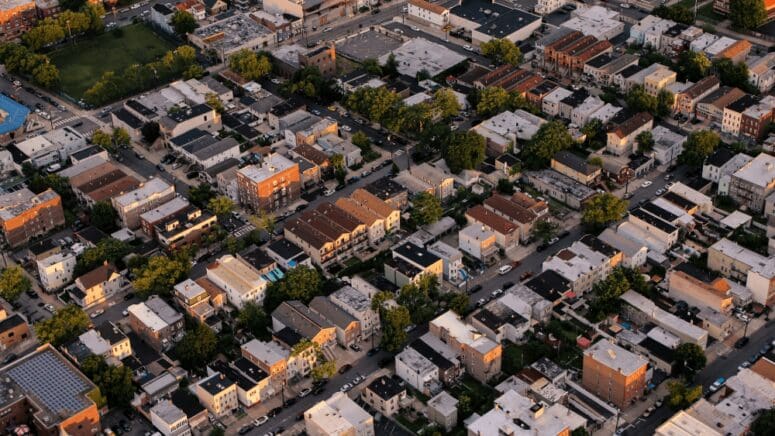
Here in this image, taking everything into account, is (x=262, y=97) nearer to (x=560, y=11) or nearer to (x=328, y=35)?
(x=328, y=35)

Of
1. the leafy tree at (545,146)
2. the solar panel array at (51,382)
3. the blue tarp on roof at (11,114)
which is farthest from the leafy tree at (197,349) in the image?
the blue tarp on roof at (11,114)

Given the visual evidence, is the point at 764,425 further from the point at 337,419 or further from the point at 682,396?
the point at 337,419

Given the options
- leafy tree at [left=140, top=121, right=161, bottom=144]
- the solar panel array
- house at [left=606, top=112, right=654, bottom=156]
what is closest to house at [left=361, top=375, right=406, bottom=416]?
the solar panel array

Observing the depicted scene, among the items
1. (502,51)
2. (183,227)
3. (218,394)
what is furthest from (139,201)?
(502,51)

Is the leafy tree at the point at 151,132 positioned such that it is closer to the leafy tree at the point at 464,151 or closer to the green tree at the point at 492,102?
the leafy tree at the point at 464,151

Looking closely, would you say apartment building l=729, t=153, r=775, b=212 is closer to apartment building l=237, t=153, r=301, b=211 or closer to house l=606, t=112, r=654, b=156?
house l=606, t=112, r=654, b=156

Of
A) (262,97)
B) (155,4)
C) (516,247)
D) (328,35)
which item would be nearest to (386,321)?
(516,247)
